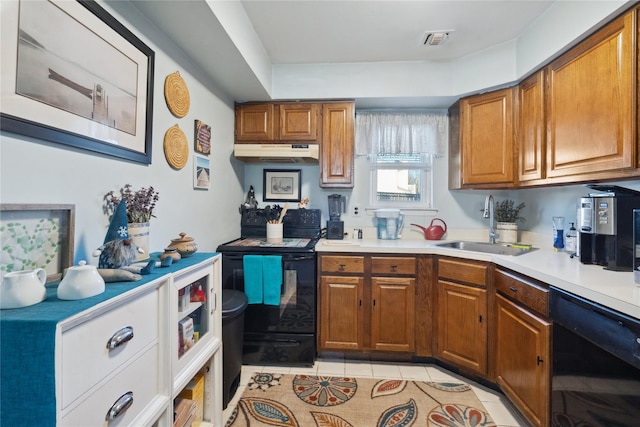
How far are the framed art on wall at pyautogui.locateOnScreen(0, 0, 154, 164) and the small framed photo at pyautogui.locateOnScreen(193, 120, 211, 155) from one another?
1.62 ft

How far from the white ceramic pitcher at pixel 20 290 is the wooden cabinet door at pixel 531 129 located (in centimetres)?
264

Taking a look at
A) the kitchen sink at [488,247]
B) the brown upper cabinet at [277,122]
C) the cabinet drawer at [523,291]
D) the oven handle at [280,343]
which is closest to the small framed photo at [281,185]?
the brown upper cabinet at [277,122]

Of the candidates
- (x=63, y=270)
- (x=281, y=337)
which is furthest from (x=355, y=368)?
(x=63, y=270)

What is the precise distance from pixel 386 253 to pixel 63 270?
192 cm

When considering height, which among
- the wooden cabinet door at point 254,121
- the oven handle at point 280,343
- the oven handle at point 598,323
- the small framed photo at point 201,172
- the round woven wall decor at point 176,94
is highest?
the wooden cabinet door at point 254,121

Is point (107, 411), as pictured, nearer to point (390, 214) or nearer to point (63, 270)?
point (63, 270)

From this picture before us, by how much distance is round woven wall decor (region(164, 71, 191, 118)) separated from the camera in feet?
5.27

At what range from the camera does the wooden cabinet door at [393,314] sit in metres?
2.22

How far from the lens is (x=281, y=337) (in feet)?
7.28

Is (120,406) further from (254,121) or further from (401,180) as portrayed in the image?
(401,180)

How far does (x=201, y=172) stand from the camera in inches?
79.0

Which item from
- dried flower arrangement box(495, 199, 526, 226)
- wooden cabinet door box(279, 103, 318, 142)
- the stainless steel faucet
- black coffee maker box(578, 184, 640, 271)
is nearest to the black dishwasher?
black coffee maker box(578, 184, 640, 271)

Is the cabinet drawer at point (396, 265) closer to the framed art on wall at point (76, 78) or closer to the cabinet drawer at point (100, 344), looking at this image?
the cabinet drawer at point (100, 344)

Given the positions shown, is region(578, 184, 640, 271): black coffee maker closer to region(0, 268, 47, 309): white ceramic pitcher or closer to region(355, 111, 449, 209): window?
region(355, 111, 449, 209): window
